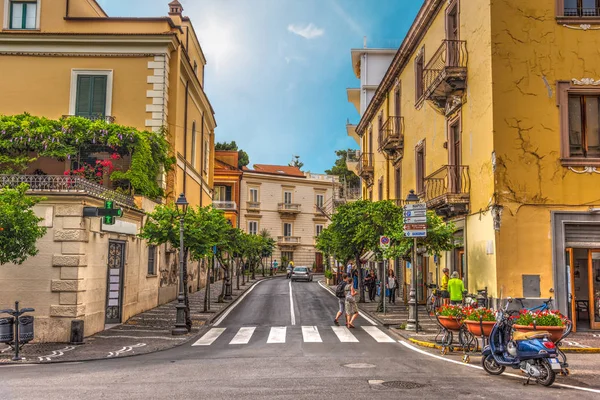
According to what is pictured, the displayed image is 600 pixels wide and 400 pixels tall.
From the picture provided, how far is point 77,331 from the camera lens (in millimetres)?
15320

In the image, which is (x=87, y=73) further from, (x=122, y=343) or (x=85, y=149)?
(x=122, y=343)

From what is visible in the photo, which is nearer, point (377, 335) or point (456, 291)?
point (377, 335)

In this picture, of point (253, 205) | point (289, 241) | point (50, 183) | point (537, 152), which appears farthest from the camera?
point (289, 241)

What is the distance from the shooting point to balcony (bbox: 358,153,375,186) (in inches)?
1483

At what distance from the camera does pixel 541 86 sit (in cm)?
1706

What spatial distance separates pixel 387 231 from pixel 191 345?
10.2m

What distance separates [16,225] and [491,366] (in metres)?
10.5

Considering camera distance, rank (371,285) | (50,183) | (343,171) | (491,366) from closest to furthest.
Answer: (491,366) < (50,183) < (371,285) < (343,171)

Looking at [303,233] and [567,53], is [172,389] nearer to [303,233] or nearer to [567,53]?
[567,53]

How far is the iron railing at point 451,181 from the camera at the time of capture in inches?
753

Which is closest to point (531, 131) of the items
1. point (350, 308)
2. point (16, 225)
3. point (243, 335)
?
point (350, 308)

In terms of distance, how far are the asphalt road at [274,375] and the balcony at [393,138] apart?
14154 millimetres

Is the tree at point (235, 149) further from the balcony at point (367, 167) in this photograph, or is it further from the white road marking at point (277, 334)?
the white road marking at point (277, 334)

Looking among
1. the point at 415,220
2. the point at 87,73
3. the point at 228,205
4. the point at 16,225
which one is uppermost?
the point at 87,73
